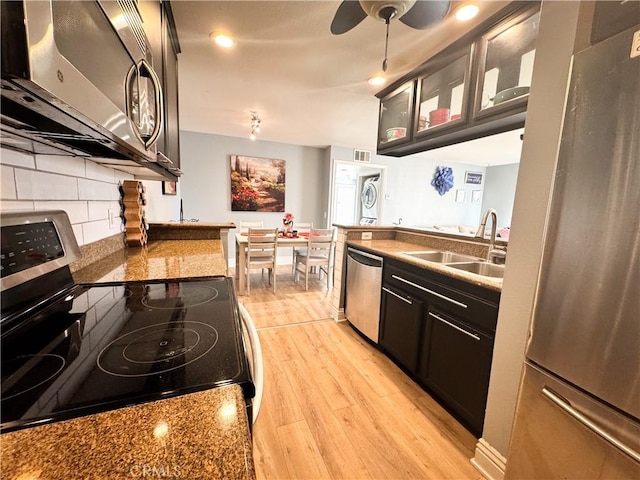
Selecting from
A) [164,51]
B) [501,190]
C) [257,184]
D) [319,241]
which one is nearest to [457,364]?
[164,51]

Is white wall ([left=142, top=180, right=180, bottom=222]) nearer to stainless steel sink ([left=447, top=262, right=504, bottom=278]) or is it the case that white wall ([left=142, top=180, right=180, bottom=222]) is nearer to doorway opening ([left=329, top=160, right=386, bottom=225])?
stainless steel sink ([left=447, top=262, right=504, bottom=278])

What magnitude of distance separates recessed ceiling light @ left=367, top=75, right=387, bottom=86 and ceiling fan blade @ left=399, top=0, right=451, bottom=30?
33.8 inches

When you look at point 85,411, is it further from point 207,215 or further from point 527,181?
point 207,215

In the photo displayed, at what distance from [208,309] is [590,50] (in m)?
1.44

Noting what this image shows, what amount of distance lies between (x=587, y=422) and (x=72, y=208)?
77.5 inches

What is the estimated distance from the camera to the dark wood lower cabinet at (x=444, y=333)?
1.37 meters

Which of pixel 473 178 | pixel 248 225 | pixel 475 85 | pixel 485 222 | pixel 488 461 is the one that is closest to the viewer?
pixel 488 461

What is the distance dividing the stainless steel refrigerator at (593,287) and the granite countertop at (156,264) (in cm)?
133

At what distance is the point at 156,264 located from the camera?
1366mm

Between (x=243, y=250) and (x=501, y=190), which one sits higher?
(x=501, y=190)

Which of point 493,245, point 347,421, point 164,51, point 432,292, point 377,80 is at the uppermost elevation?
point 377,80

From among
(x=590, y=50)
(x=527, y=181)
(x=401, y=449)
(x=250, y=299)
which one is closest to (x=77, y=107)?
(x=590, y=50)

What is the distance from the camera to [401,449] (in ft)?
4.53

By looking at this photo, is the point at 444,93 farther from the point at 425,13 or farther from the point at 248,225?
the point at 248,225
